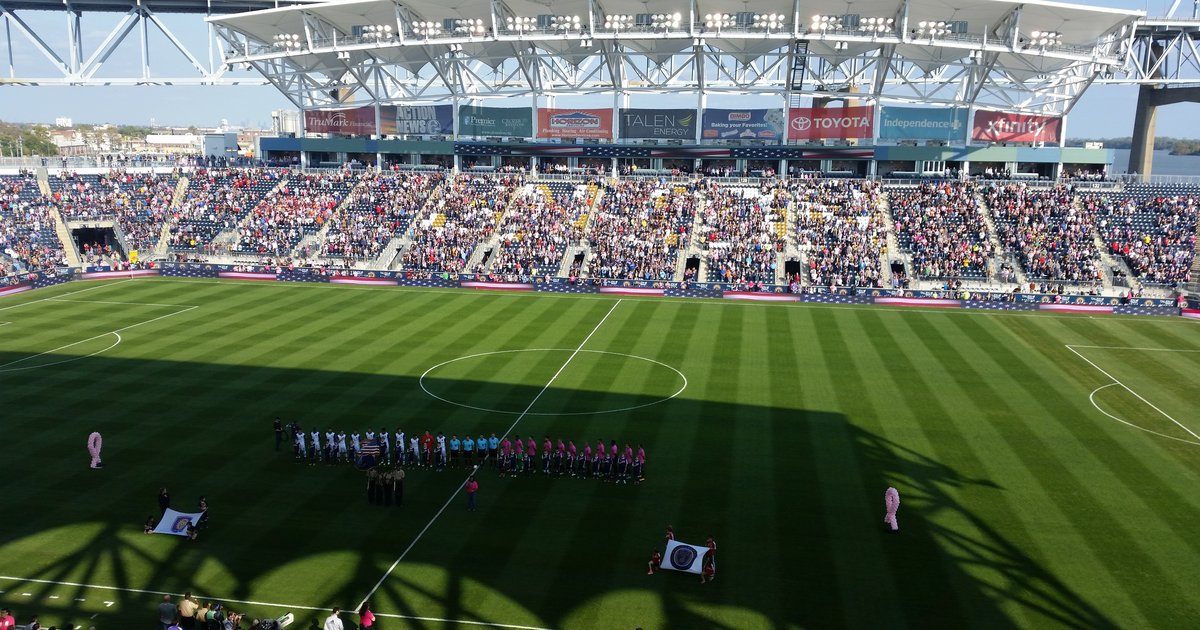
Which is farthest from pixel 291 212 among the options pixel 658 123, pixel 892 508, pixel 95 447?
pixel 892 508

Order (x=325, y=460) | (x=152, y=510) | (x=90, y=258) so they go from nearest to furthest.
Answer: (x=152, y=510) → (x=325, y=460) → (x=90, y=258)

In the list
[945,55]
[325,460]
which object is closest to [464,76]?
[945,55]

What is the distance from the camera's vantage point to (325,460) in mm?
25969

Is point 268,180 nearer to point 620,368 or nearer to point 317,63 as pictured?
point 317,63

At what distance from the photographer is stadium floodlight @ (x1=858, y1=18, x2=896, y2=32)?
199ft

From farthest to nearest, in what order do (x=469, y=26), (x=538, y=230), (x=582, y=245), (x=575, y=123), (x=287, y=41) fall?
(x=575, y=123), (x=287, y=41), (x=469, y=26), (x=538, y=230), (x=582, y=245)

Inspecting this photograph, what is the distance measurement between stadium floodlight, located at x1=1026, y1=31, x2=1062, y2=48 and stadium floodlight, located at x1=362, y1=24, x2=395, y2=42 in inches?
1935

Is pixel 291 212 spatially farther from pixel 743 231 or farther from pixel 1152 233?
pixel 1152 233

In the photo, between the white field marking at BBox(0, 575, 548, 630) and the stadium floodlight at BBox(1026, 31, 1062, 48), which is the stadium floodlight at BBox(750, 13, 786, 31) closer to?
the stadium floodlight at BBox(1026, 31, 1062, 48)

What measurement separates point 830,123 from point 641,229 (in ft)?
64.4

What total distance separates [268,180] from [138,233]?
500 inches

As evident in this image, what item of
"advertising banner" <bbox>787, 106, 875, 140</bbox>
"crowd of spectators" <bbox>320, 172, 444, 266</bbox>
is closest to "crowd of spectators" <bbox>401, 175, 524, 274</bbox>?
"crowd of spectators" <bbox>320, 172, 444, 266</bbox>

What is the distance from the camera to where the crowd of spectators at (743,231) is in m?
58.2

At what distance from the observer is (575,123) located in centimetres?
7388
